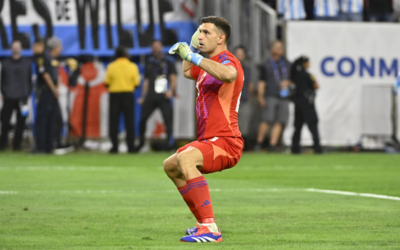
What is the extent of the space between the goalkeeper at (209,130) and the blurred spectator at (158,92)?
39.9 ft

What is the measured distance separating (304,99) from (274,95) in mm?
787

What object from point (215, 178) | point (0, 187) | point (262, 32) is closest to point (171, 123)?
point (262, 32)

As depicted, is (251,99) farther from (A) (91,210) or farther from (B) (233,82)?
(B) (233,82)

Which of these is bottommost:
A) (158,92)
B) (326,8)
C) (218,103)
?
(158,92)

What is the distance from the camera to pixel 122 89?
18.0m

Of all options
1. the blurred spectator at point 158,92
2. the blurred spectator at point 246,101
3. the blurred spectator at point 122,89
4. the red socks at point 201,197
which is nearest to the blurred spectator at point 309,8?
the blurred spectator at point 246,101

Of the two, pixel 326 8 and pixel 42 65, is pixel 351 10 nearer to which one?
pixel 326 8

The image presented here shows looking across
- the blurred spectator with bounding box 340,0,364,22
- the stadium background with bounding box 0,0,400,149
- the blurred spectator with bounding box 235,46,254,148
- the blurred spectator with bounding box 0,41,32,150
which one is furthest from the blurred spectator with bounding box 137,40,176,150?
the blurred spectator with bounding box 340,0,364,22

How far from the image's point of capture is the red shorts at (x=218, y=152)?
5973 mm

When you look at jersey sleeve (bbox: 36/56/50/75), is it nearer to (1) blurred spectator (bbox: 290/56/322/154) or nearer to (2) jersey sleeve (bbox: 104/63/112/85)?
(2) jersey sleeve (bbox: 104/63/112/85)

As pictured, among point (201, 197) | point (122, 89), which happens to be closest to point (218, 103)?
point (201, 197)

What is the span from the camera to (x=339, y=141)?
20062mm

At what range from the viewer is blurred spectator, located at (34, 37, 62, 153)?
1716 centimetres

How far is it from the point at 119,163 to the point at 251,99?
5981 millimetres
